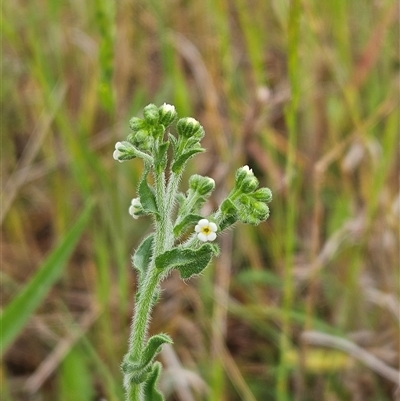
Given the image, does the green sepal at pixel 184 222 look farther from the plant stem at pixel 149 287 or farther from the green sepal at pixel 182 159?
the green sepal at pixel 182 159

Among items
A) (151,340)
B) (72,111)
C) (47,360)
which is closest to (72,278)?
(47,360)

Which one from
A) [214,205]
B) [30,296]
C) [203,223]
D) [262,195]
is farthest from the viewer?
[214,205]

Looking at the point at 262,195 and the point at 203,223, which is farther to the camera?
the point at 262,195

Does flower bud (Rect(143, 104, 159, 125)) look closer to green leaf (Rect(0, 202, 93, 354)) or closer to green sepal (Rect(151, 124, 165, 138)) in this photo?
green sepal (Rect(151, 124, 165, 138))

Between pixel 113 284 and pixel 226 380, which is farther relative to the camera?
pixel 113 284

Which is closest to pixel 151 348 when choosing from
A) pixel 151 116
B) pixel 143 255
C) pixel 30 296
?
pixel 143 255

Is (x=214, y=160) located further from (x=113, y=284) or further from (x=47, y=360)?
(x=47, y=360)

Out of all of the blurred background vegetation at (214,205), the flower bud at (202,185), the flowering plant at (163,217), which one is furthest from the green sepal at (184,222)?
the blurred background vegetation at (214,205)

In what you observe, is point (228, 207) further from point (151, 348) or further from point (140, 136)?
point (151, 348)
